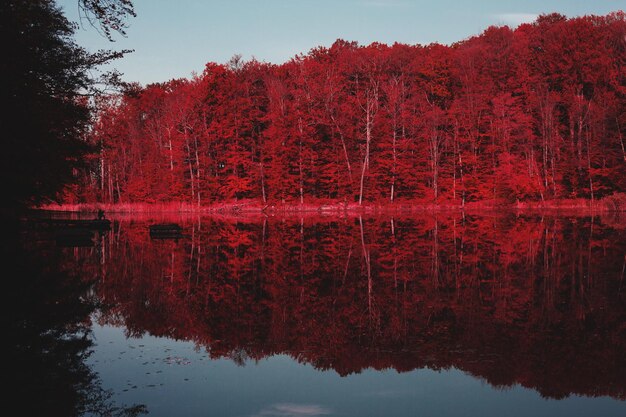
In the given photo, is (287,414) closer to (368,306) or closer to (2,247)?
(368,306)

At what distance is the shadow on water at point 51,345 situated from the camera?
673 cm

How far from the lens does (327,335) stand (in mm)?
9742

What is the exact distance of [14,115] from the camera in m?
15.6

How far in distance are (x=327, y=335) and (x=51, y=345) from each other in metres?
4.51

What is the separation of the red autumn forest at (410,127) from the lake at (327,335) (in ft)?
131

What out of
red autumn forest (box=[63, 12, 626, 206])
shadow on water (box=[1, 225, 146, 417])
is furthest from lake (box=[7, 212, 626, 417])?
red autumn forest (box=[63, 12, 626, 206])

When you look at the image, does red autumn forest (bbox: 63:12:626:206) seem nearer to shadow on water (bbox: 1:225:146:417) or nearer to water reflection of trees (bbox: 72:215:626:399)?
water reflection of trees (bbox: 72:215:626:399)

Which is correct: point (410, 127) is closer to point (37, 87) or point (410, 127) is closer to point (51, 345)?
point (37, 87)

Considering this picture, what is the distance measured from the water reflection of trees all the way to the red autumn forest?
36.2 meters

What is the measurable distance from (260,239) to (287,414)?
69.8ft

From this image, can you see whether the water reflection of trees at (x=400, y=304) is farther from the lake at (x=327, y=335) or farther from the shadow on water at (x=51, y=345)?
the shadow on water at (x=51, y=345)

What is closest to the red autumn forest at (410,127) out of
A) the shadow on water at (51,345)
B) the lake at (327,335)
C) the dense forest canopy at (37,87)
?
the dense forest canopy at (37,87)

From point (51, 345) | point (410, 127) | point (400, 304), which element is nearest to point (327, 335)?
point (400, 304)

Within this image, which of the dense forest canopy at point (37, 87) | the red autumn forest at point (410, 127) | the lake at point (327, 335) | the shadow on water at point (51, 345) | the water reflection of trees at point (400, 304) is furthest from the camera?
the red autumn forest at point (410, 127)
